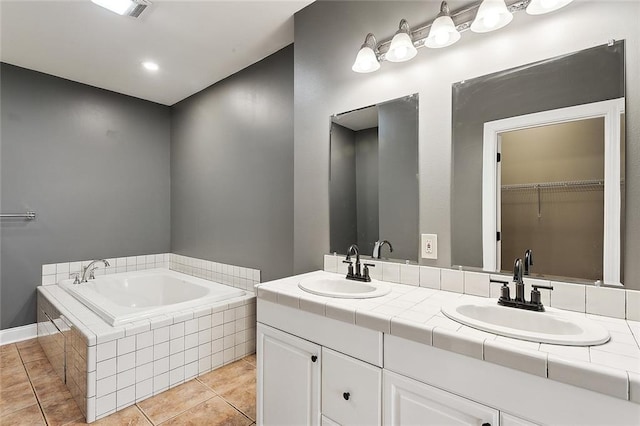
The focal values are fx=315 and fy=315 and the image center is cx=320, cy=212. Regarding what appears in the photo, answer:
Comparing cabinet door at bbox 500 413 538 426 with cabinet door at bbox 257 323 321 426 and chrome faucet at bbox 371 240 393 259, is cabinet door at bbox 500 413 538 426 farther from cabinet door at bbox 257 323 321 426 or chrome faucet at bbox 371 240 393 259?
chrome faucet at bbox 371 240 393 259

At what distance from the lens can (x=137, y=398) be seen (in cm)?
200

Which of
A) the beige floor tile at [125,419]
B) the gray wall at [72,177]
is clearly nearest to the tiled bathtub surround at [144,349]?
the beige floor tile at [125,419]

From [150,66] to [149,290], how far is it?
226 centimetres

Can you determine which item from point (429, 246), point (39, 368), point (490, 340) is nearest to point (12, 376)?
point (39, 368)

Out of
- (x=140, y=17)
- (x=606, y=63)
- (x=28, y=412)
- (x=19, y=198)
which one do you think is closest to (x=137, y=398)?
(x=28, y=412)

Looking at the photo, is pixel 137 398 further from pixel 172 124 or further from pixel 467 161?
pixel 172 124

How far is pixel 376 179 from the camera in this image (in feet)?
6.04

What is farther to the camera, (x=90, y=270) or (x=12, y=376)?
(x=90, y=270)

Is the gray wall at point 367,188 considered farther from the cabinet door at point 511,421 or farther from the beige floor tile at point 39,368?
the beige floor tile at point 39,368

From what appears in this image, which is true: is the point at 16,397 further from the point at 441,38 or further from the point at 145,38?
the point at 441,38

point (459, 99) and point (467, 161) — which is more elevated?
point (459, 99)

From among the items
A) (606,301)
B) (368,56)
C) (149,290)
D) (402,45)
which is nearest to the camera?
(606,301)

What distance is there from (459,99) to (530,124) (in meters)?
0.33

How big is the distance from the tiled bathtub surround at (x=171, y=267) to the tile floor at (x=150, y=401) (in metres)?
0.81
